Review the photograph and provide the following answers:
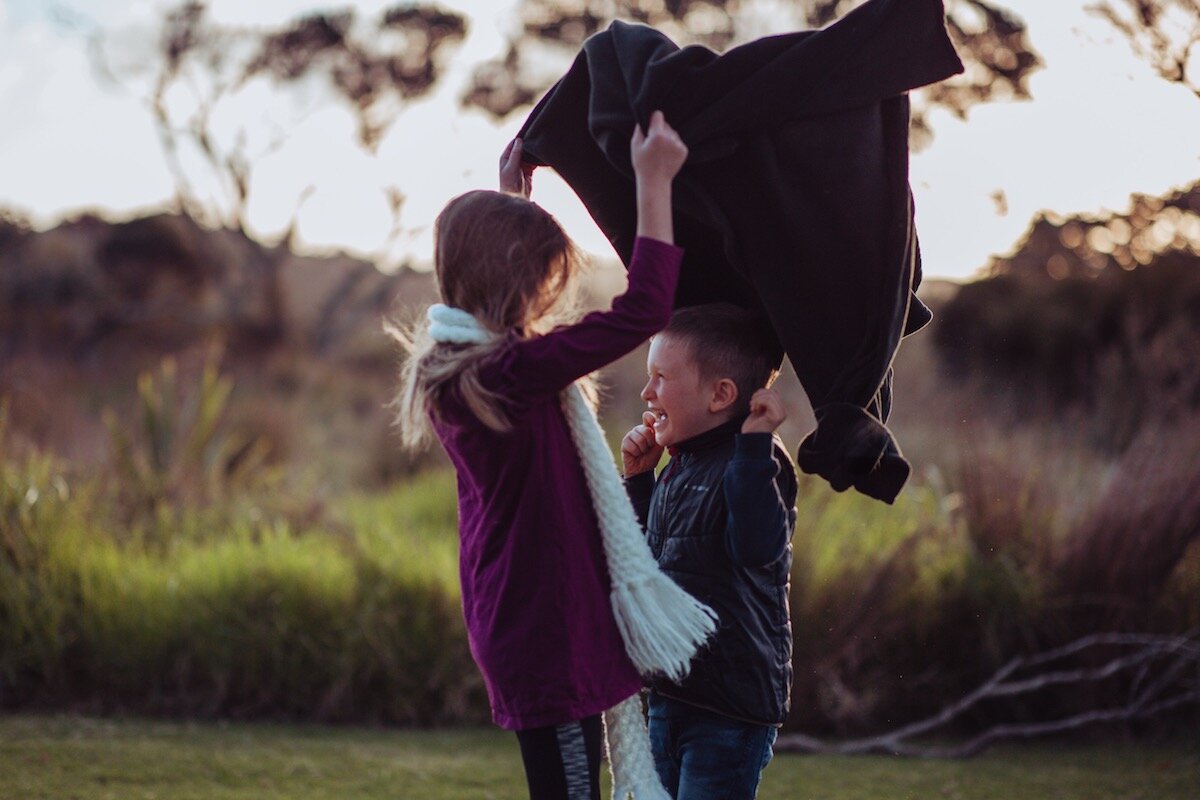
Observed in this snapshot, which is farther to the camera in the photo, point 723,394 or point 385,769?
point 385,769

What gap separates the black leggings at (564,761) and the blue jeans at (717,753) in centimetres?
27

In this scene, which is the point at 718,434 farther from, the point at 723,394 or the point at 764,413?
the point at 764,413

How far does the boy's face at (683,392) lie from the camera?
2418mm

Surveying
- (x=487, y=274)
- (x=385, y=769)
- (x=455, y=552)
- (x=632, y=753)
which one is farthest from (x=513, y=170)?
(x=455, y=552)

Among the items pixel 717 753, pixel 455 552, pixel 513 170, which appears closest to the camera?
pixel 717 753

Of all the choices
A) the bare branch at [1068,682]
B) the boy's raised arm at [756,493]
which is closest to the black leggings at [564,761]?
the boy's raised arm at [756,493]

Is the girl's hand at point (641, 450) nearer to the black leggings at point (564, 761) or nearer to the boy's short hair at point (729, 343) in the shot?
the boy's short hair at point (729, 343)

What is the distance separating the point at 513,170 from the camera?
266 cm

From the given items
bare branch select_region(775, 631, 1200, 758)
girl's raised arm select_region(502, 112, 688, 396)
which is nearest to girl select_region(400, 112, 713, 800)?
girl's raised arm select_region(502, 112, 688, 396)

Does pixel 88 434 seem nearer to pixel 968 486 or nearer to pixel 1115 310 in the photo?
pixel 968 486

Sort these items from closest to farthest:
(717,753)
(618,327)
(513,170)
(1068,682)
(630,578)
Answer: (618,327)
(630,578)
(717,753)
(513,170)
(1068,682)

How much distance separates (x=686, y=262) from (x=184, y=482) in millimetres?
5146

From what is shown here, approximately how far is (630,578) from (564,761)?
1.12ft

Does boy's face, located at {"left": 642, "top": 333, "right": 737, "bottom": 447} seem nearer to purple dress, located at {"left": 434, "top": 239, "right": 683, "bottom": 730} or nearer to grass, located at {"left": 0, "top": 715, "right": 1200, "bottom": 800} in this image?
purple dress, located at {"left": 434, "top": 239, "right": 683, "bottom": 730}
